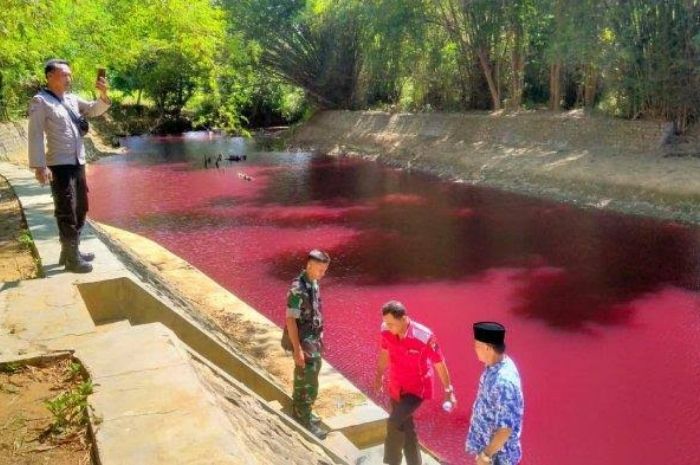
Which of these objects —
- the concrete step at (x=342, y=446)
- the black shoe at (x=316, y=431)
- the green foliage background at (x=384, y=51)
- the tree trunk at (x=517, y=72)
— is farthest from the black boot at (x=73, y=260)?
the tree trunk at (x=517, y=72)

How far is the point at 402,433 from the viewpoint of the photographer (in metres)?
4.82

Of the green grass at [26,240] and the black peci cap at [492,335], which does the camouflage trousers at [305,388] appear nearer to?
the black peci cap at [492,335]

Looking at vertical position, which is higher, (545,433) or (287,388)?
(287,388)

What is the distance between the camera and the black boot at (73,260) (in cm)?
572

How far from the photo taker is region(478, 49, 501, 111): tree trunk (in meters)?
25.2

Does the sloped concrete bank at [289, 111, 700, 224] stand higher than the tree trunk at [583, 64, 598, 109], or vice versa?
the tree trunk at [583, 64, 598, 109]

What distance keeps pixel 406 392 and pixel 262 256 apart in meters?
8.68

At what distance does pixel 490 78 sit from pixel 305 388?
22452 millimetres

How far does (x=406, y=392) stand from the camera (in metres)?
4.72

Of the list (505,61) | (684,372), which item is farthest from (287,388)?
(505,61)

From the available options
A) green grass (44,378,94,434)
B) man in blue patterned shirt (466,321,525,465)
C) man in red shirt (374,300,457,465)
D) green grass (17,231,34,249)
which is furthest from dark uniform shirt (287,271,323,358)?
green grass (17,231,34,249)

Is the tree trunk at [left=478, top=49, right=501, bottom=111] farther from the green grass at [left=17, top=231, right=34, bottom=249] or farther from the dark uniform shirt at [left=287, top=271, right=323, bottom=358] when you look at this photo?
the dark uniform shirt at [left=287, top=271, right=323, bottom=358]

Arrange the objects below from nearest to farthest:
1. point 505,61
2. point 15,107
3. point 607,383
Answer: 1. point 607,383
2. point 15,107
3. point 505,61

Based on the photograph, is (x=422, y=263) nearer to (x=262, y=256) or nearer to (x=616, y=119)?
(x=262, y=256)
